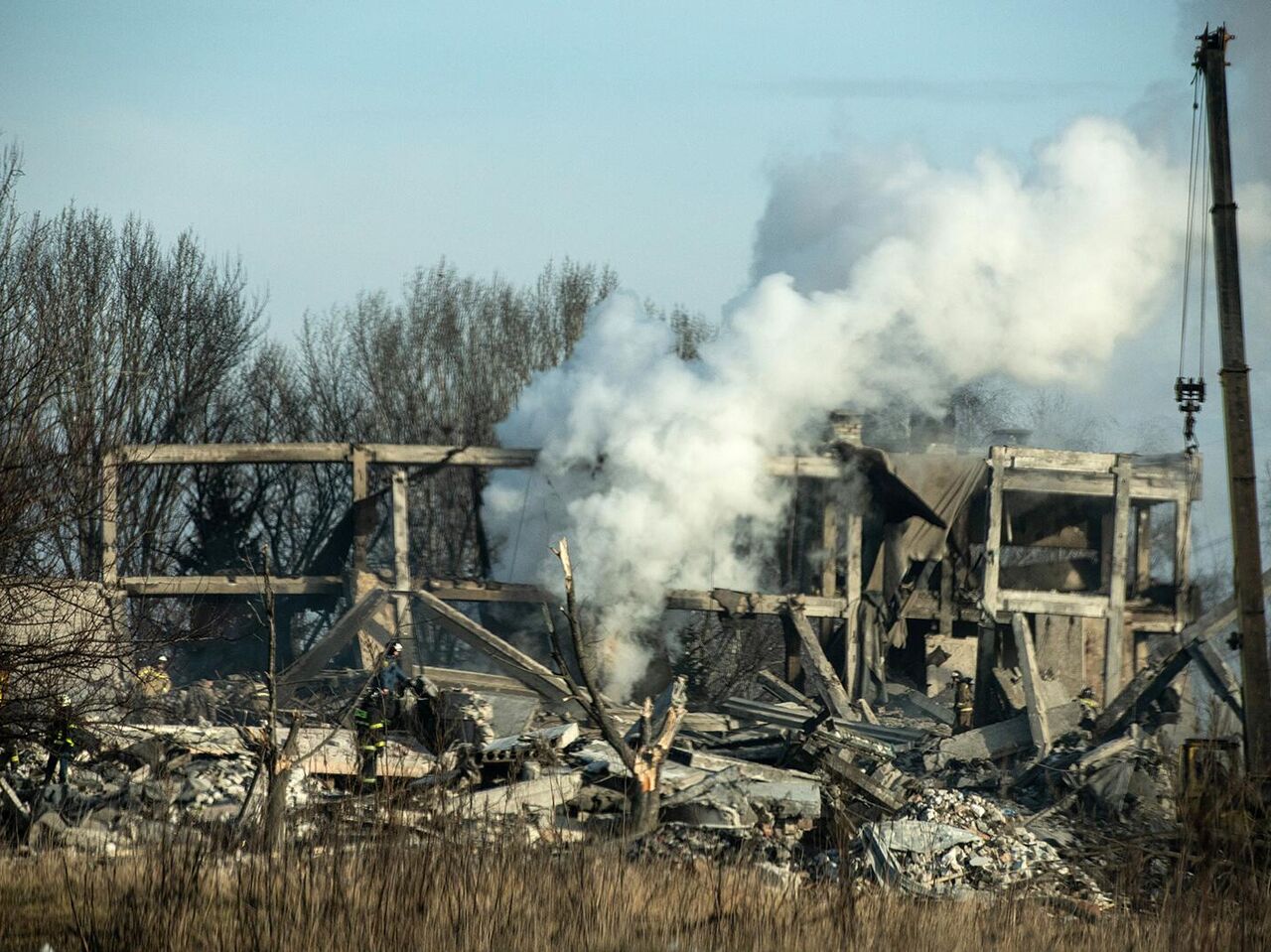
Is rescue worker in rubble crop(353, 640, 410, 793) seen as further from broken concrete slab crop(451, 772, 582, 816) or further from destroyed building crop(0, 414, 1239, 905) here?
broken concrete slab crop(451, 772, 582, 816)

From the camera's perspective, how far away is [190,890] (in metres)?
7.53

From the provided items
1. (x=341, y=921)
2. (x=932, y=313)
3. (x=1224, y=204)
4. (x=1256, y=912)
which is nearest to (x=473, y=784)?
(x=341, y=921)

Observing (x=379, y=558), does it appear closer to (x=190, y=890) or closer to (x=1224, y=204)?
(x=1224, y=204)

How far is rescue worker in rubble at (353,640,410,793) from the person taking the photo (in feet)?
38.6

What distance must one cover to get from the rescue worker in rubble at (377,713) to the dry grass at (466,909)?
2304 mm

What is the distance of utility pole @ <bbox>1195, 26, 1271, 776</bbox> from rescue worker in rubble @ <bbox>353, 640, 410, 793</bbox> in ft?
25.8

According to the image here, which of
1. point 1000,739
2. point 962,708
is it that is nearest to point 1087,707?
point 962,708

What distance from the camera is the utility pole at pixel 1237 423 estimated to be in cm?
1376

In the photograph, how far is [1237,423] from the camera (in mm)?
14656

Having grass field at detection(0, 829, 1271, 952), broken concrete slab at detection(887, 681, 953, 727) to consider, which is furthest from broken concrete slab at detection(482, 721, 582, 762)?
broken concrete slab at detection(887, 681, 953, 727)

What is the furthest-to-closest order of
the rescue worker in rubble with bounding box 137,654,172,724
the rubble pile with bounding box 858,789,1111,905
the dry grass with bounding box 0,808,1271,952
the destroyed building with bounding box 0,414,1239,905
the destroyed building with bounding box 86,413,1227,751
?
the destroyed building with bounding box 86,413,1227,751
the rescue worker in rubble with bounding box 137,654,172,724
the destroyed building with bounding box 0,414,1239,905
the rubble pile with bounding box 858,789,1111,905
the dry grass with bounding box 0,808,1271,952

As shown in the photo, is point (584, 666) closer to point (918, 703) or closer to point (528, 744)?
point (528, 744)

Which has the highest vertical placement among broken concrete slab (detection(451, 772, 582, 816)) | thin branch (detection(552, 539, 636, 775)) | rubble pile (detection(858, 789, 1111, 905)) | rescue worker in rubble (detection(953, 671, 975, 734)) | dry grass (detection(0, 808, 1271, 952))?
thin branch (detection(552, 539, 636, 775))

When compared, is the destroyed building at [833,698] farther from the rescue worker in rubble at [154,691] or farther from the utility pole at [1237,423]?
the utility pole at [1237,423]
